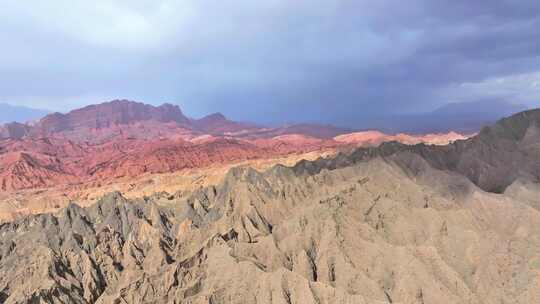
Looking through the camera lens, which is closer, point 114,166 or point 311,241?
point 311,241

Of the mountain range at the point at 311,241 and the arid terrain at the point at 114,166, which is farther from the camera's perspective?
the arid terrain at the point at 114,166

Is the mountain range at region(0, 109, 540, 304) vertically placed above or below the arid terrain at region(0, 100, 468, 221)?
above

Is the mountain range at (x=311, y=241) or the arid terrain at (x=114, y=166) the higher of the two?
the mountain range at (x=311, y=241)

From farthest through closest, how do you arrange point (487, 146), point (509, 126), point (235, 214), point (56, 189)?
point (56, 189), point (509, 126), point (487, 146), point (235, 214)

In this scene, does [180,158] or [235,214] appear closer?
[235,214]

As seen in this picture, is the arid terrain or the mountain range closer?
the mountain range

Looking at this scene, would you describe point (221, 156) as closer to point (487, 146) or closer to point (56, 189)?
point (56, 189)

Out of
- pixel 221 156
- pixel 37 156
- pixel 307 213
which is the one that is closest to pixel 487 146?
pixel 307 213

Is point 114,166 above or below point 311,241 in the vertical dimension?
below
